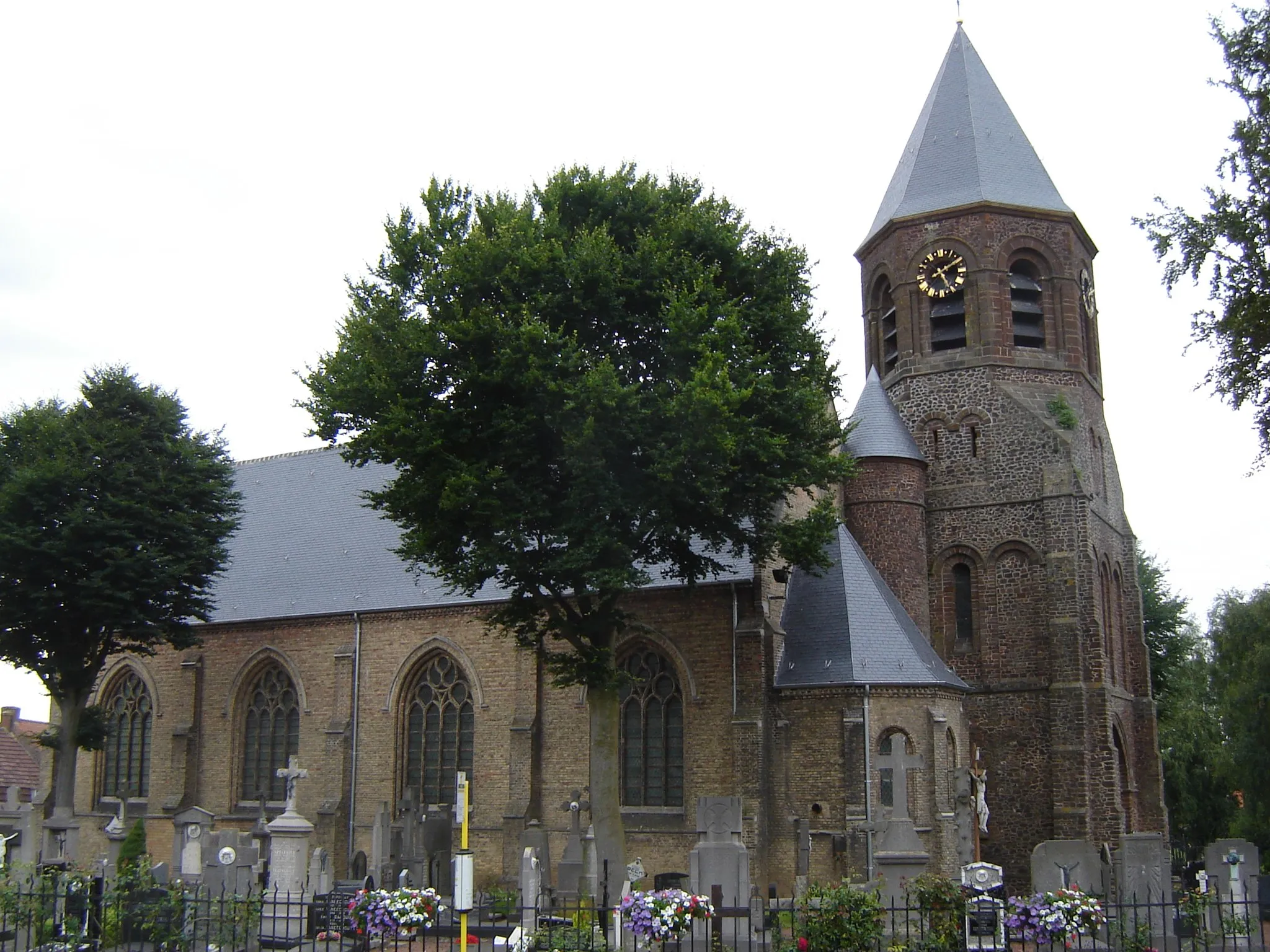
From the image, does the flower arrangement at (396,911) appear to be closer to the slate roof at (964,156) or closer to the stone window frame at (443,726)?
the stone window frame at (443,726)

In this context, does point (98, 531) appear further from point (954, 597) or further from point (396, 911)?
point (954, 597)

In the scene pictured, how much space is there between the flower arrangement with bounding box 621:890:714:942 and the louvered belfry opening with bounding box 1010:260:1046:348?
801 inches

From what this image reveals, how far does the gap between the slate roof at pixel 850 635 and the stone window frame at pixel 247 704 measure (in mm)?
13361

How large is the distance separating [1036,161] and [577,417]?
730 inches

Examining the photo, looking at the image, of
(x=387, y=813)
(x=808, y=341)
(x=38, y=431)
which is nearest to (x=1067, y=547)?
(x=808, y=341)

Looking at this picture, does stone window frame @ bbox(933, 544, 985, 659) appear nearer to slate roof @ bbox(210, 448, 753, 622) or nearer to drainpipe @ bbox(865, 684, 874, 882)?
drainpipe @ bbox(865, 684, 874, 882)

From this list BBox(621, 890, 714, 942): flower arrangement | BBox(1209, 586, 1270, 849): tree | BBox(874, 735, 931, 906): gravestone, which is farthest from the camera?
BBox(1209, 586, 1270, 849): tree

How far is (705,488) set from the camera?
69.2 ft

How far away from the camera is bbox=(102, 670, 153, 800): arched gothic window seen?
35.6m

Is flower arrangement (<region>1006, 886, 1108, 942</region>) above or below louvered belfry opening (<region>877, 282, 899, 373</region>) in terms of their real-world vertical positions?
Result: below

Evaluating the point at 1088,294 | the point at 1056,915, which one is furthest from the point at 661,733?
the point at 1088,294

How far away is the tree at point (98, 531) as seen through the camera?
28.9 meters

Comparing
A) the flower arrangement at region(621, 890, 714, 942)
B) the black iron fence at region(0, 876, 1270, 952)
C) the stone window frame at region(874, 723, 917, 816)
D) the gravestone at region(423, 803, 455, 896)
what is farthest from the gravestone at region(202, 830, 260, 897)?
the stone window frame at region(874, 723, 917, 816)

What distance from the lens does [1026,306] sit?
31.8m
